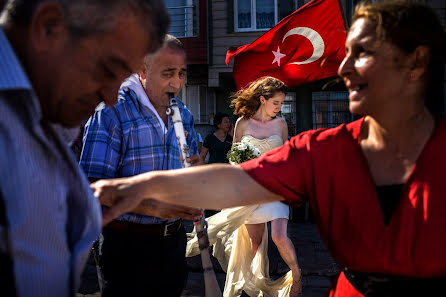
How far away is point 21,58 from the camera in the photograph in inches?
47.9

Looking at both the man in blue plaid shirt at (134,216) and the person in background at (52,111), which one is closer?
the person in background at (52,111)

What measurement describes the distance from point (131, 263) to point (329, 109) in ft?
39.9

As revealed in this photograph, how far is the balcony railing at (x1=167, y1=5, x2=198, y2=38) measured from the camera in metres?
14.2

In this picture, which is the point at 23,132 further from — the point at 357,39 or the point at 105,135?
the point at 105,135

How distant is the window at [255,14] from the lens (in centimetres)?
1353

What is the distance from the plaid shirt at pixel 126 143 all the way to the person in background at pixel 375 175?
0.82 m

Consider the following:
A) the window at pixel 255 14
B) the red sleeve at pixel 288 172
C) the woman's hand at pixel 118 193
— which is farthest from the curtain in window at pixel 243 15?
the woman's hand at pixel 118 193

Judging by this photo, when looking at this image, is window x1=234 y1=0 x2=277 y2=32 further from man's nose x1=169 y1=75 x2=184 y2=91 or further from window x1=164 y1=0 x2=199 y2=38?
man's nose x1=169 y1=75 x2=184 y2=91

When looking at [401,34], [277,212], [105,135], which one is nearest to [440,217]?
[401,34]

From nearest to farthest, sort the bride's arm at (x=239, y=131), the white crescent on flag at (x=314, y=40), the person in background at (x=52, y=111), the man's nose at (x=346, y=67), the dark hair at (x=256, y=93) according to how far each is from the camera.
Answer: the person in background at (x=52, y=111) < the man's nose at (x=346, y=67) < the dark hair at (x=256, y=93) < the bride's arm at (x=239, y=131) < the white crescent on flag at (x=314, y=40)

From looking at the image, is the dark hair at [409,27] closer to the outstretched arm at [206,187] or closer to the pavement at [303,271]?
the outstretched arm at [206,187]

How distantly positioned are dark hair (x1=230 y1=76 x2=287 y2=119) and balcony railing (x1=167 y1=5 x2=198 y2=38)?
8671 mm

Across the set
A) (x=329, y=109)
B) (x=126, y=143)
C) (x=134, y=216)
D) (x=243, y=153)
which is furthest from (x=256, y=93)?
(x=329, y=109)

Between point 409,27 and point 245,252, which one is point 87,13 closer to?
point 409,27
